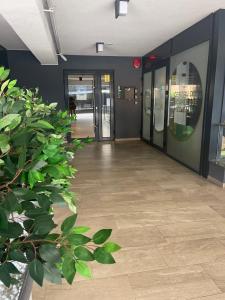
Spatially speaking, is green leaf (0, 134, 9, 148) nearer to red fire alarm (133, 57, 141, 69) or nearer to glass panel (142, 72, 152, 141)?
glass panel (142, 72, 152, 141)

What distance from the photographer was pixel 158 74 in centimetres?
635

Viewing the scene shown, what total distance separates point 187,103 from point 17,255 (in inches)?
190

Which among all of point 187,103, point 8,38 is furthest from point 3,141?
point 8,38

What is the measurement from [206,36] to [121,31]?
171 centimetres

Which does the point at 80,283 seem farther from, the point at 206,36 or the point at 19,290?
the point at 206,36

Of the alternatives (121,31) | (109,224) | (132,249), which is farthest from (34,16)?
(132,249)

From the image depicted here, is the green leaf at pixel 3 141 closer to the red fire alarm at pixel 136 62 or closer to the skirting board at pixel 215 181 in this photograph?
the skirting board at pixel 215 181

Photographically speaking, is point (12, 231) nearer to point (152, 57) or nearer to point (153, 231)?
point (153, 231)

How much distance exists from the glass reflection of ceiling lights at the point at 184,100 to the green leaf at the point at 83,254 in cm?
433

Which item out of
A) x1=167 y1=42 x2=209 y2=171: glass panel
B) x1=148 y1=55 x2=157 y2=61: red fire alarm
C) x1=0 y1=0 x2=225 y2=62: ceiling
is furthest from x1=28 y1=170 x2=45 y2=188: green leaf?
x1=148 y1=55 x2=157 y2=61: red fire alarm

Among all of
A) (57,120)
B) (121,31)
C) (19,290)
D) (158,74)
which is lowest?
(19,290)

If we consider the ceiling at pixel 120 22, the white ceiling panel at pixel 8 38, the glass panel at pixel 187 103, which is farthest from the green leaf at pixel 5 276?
the white ceiling panel at pixel 8 38

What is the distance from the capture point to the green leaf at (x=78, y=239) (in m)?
0.54

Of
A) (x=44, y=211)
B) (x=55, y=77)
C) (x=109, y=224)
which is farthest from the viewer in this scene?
(x=55, y=77)
